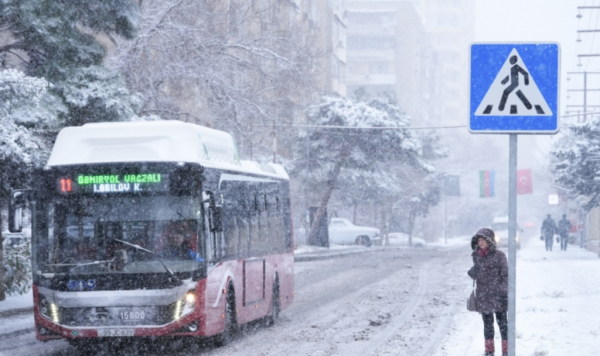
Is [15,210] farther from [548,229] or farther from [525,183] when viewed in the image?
[525,183]

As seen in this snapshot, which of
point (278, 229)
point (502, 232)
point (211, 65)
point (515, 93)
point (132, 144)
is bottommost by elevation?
point (502, 232)

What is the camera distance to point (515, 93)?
265 inches

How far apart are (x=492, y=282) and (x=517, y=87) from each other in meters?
5.04

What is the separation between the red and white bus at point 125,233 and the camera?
1250 centimetres

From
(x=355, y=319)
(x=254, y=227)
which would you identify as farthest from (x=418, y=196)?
(x=254, y=227)

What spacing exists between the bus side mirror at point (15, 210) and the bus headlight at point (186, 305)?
2.15 metres

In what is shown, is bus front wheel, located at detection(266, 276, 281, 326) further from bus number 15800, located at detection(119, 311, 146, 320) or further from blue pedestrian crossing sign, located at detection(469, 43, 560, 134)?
blue pedestrian crossing sign, located at detection(469, 43, 560, 134)

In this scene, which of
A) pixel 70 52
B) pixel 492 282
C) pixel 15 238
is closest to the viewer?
pixel 492 282

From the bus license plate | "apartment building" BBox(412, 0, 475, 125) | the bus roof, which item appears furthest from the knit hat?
"apartment building" BBox(412, 0, 475, 125)

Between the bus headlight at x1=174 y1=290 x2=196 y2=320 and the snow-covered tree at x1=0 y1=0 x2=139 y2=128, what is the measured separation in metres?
6.53

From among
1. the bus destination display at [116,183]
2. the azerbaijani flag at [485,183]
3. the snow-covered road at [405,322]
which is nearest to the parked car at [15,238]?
the snow-covered road at [405,322]

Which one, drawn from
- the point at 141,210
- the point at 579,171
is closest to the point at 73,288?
the point at 141,210

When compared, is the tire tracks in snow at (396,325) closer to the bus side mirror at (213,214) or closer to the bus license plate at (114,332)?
the bus side mirror at (213,214)

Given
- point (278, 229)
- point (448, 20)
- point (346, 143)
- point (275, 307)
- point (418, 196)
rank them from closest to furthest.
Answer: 1. point (275, 307)
2. point (278, 229)
3. point (346, 143)
4. point (418, 196)
5. point (448, 20)
